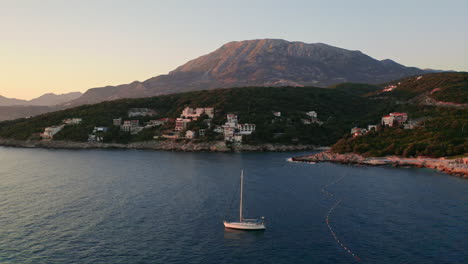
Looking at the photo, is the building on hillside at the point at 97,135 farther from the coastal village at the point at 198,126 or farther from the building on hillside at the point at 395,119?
the building on hillside at the point at 395,119

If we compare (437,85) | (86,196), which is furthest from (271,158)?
(437,85)

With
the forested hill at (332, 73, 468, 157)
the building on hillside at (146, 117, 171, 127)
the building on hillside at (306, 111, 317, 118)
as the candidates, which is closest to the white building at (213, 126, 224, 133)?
the building on hillside at (146, 117, 171, 127)

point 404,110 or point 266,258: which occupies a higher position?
point 404,110

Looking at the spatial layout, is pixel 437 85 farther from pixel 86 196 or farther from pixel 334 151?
pixel 86 196

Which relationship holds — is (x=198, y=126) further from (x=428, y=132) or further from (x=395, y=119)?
(x=428, y=132)

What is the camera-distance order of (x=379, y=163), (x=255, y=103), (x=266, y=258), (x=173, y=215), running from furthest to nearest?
(x=255, y=103), (x=379, y=163), (x=173, y=215), (x=266, y=258)

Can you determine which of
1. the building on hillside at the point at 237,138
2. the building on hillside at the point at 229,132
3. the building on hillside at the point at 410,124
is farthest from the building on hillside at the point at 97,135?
the building on hillside at the point at 410,124

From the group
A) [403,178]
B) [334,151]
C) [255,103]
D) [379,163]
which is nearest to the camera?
[403,178]
